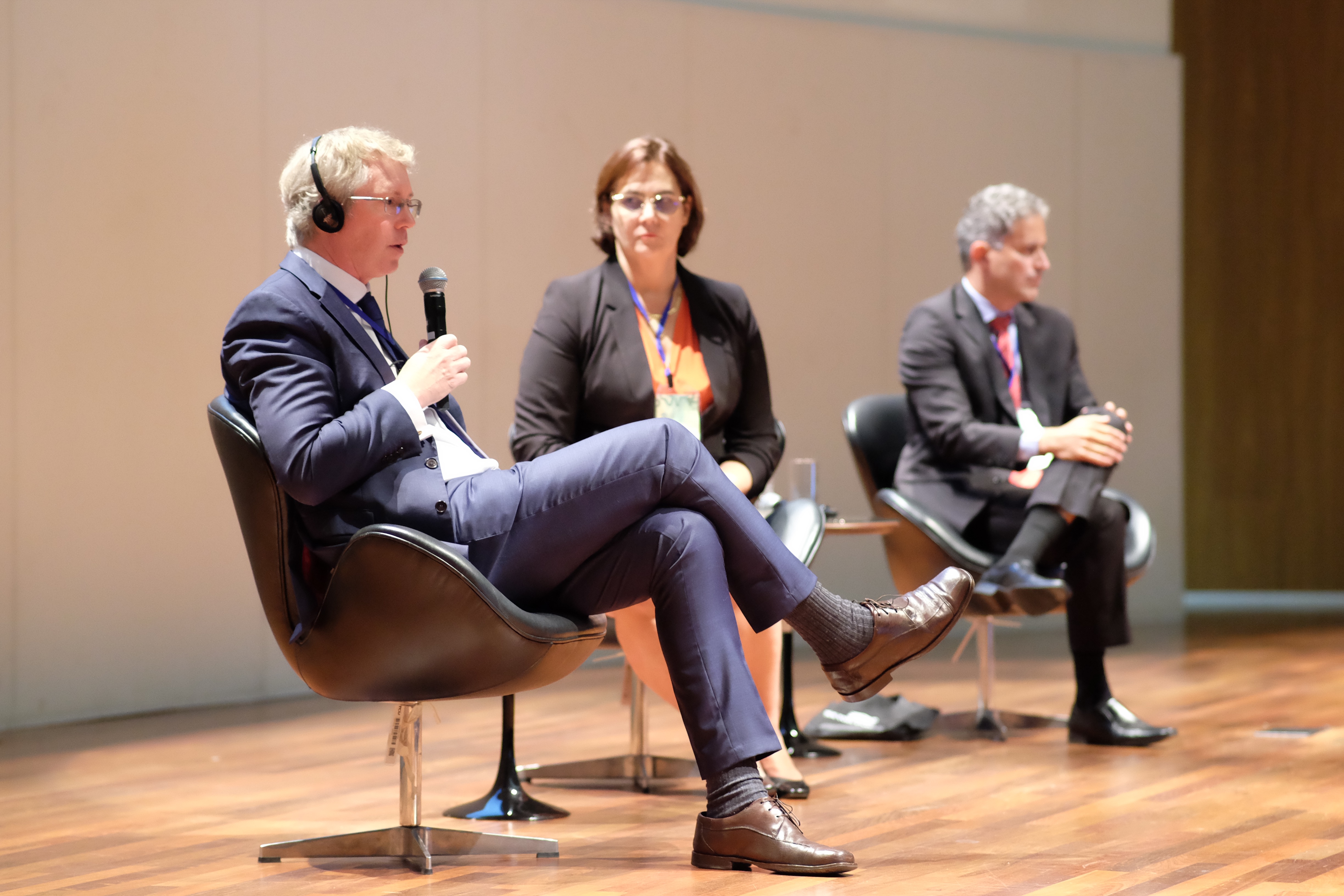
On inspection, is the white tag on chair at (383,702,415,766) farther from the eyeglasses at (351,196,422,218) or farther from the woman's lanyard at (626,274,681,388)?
the woman's lanyard at (626,274,681,388)

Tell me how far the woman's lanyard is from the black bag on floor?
1199mm

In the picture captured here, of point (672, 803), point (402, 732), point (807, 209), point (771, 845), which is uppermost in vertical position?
point (807, 209)

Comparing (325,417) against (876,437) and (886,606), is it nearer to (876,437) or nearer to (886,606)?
(886,606)

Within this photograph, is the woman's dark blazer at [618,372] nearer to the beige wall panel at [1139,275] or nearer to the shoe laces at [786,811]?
the shoe laces at [786,811]

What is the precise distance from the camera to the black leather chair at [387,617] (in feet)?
7.96

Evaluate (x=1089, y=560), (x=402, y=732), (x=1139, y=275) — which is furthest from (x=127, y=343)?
(x=1139, y=275)

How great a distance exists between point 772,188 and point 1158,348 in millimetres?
2264

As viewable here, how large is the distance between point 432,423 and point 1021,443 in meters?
2.01

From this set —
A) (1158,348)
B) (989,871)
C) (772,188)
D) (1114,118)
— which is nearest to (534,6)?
(772,188)

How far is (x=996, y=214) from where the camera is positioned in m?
4.41

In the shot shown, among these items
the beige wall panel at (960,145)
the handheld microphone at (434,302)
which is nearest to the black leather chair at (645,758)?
the handheld microphone at (434,302)

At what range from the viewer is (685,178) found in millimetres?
3650

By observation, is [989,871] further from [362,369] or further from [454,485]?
[362,369]

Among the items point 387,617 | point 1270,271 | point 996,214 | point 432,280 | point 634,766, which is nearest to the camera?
point 387,617
